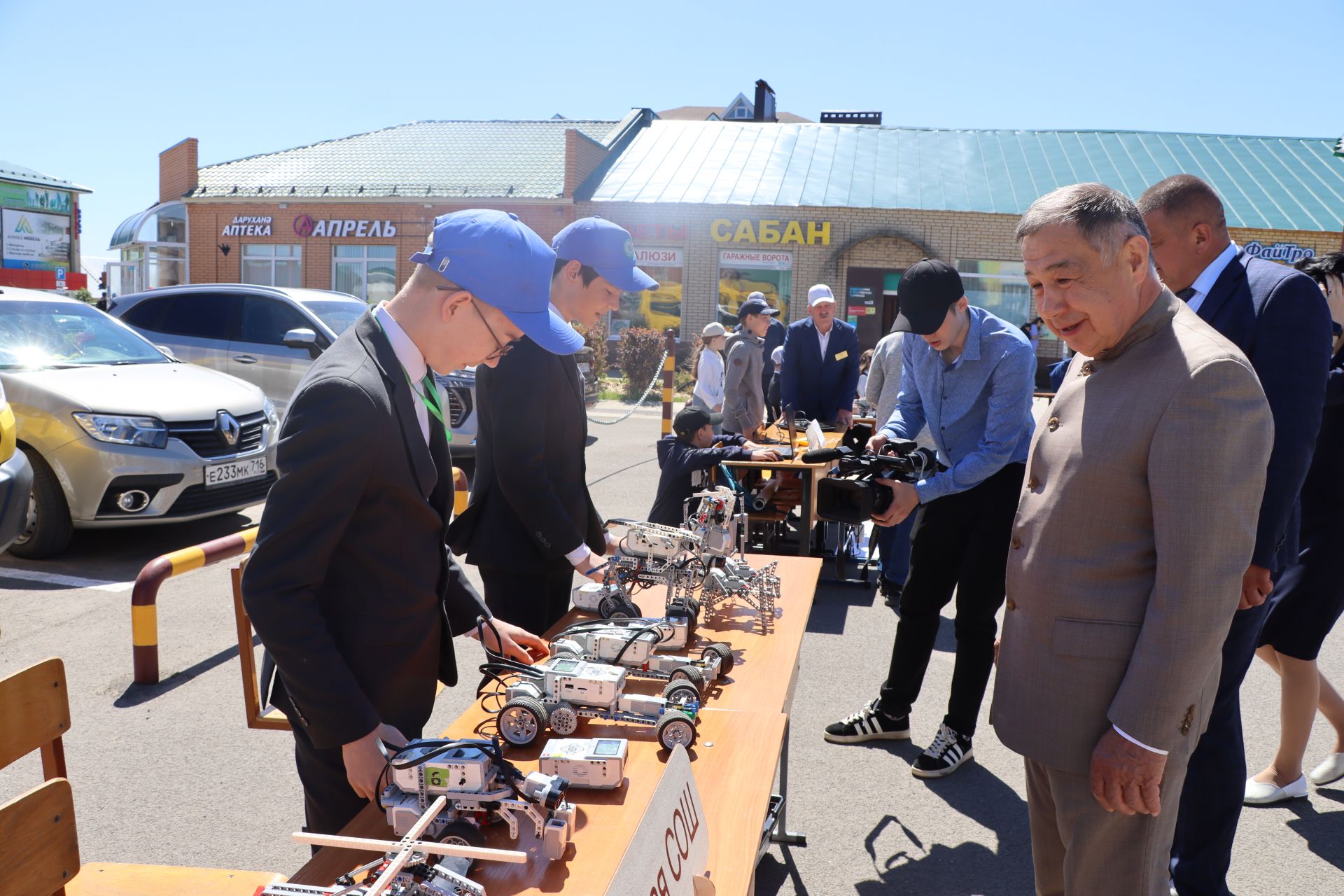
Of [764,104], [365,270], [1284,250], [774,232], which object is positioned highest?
[764,104]

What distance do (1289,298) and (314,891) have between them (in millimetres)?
2979

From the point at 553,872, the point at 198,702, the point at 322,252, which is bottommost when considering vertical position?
the point at 198,702

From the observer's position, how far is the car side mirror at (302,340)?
30.5 ft

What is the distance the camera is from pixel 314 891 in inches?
57.3

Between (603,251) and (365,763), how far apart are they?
1.86 metres

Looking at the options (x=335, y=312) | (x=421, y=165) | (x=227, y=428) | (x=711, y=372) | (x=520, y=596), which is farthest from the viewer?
(x=421, y=165)

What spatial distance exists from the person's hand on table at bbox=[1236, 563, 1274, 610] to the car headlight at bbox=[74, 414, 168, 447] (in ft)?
22.8

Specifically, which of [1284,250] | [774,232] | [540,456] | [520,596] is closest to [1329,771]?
[520,596]

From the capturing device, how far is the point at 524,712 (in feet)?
7.14

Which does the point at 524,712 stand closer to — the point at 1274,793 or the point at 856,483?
the point at 856,483

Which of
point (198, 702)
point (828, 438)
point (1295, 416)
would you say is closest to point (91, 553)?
point (198, 702)

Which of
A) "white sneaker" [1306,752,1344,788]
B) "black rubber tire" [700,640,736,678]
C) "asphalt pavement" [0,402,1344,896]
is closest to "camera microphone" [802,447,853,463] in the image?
"black rubber tire" [700,640,736,678]

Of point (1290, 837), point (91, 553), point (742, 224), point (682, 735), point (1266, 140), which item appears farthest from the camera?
point (1266, 140)

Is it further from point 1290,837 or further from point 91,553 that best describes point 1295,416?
point 91,553
